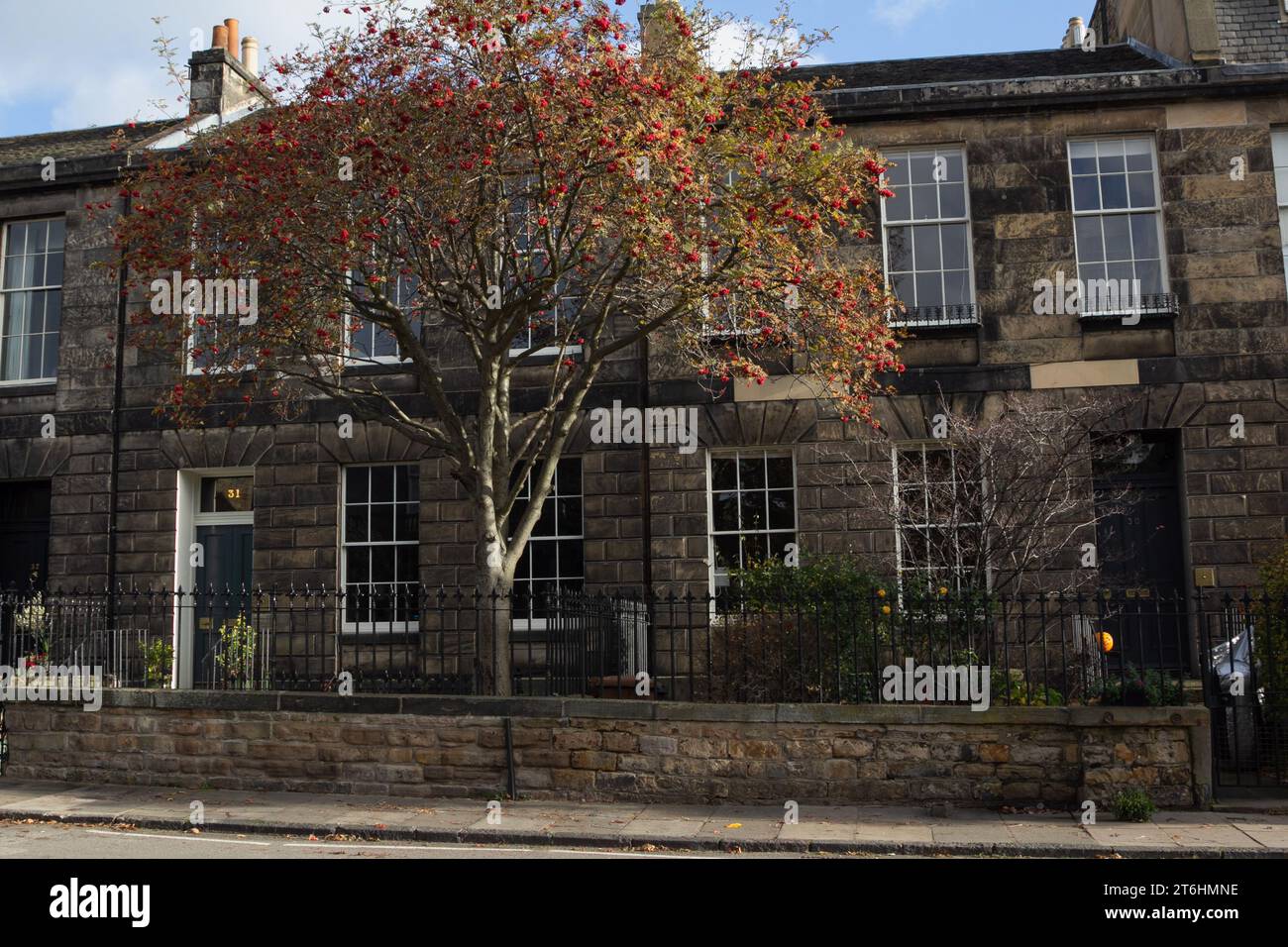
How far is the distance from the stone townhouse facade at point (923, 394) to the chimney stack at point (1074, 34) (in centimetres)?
263

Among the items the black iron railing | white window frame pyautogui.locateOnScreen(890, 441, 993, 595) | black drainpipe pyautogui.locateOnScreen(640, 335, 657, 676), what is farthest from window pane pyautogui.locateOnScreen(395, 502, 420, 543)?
white window frame pyautogui.locateOnScreen(890, 441, 993, 595)

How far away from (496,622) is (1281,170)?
38.5ft

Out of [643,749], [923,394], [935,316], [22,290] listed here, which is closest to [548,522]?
[923,394]

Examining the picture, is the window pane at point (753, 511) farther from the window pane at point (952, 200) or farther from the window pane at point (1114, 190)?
the window pane at point (1114, 190)

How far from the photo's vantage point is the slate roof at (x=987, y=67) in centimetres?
1728

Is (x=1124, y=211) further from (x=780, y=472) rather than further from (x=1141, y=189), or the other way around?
(x=780, y=472)

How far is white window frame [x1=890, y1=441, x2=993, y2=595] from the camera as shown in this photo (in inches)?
506

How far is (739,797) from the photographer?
421 inches

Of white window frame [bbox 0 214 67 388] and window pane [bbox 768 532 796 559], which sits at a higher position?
white window frame [bbox 0 214 67 388]

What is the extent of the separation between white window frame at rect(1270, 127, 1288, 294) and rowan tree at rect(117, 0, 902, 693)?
20.4ft

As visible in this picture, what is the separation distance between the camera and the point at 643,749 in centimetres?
1088

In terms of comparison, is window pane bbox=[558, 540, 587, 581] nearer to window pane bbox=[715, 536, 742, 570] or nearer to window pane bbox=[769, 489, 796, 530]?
window pane bbox=[715, 536, 742, 570]

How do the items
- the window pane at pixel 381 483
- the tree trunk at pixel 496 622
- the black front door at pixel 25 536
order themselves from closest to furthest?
1. the tree trunk at pixel 496 622
2. the window pane at pixel 381 483
3. the black front door at pixel 25 536

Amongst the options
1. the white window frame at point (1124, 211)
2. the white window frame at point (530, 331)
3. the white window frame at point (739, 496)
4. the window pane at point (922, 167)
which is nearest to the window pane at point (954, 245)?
the window pane at point (922, 167)
